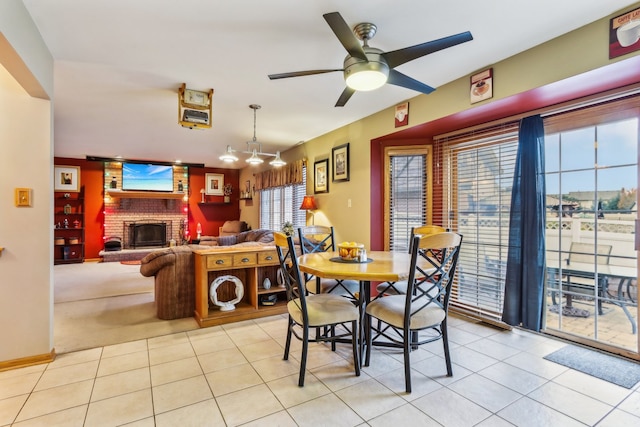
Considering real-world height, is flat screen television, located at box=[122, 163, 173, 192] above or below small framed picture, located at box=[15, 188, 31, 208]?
above

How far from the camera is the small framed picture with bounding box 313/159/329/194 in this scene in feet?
16.9

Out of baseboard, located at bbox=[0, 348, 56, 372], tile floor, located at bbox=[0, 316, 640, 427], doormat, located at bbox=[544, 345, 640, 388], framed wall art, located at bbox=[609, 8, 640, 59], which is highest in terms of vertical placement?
framed wall art, located at bbox=[609, 8, 640, 59]

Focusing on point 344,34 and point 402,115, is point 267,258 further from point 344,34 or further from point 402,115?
point 344,34

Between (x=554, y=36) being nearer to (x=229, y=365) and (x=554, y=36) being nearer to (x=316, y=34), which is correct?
(x=316, y=34)

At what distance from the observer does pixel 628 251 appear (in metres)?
2.56

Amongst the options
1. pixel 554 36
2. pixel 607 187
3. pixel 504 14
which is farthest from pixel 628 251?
pixel 504 14

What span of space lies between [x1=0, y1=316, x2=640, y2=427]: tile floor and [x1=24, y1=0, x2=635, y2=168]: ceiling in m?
2.49

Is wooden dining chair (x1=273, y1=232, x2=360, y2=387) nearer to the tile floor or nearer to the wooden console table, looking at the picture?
the tile floor

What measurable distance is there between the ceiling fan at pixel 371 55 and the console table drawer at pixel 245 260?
195cm

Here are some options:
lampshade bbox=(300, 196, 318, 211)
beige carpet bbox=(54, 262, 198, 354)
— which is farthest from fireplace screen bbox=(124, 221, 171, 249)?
lampshade bbox=(300, 196, 318, 211)

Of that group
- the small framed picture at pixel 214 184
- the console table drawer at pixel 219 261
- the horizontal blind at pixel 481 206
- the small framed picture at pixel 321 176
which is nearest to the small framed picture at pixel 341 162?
the small framed picture at pixel 321 176

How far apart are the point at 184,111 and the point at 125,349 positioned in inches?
92.9

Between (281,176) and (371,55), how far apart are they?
458cm

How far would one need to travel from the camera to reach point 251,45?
2506mm
